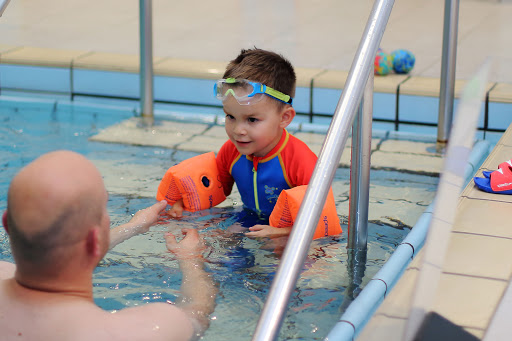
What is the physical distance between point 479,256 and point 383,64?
2.86 meters

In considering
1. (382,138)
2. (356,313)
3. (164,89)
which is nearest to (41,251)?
(356,313)

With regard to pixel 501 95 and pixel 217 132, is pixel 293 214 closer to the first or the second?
pixel 217 132

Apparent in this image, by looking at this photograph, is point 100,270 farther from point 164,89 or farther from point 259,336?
point 164,89

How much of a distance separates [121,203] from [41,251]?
1956 mm

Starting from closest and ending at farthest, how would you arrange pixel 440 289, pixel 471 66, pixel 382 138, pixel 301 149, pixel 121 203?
pixel 440 289 → pixel 301 149 → pixel 121 203 → pixel 382 138 → pixel 471 66

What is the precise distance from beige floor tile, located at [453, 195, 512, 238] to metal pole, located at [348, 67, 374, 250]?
33 centimetres

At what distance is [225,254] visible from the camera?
2805mm

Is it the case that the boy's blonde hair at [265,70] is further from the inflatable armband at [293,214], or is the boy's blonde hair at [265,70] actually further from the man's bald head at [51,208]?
the man's bald head at [51,208]

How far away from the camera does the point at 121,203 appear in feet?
11.3

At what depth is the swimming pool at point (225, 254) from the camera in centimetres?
240

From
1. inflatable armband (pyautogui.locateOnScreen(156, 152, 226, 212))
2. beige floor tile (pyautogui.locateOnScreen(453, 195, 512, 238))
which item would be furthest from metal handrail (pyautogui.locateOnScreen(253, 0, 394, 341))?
inflatable armband (pyautogui.locateOnScreen(156, 152, 226, 212))

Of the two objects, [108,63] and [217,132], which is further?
[108,63]

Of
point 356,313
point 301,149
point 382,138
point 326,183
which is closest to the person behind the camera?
point 326,183

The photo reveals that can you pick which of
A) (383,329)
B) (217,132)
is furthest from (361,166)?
(217,132)
